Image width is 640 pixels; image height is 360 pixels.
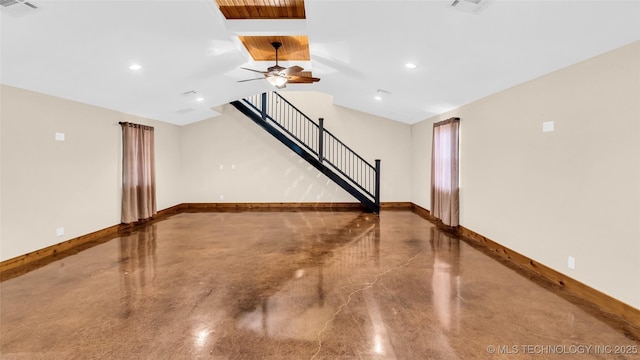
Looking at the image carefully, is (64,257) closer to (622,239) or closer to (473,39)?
(473,39)

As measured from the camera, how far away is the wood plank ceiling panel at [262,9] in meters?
3.48

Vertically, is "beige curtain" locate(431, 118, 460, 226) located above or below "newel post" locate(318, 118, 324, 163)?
below

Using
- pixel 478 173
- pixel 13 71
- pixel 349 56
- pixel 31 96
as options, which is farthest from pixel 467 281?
pixel 31 96

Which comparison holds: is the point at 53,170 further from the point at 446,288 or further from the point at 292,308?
→ the point at 446,288

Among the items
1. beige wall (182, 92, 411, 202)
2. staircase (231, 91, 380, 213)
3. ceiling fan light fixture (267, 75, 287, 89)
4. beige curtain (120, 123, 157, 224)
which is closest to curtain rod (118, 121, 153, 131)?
beige curtain (120, 123, 157, 224)

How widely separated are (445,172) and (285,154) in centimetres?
448

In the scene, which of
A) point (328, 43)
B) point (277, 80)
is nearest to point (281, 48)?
point (277, 80)

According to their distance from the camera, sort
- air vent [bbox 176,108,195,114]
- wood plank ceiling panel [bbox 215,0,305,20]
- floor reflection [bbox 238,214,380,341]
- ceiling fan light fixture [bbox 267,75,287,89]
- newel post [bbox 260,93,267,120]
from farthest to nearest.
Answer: newel post [bbox 260,93,267,120] → air vent [bbox 176,108,195,114] → ceiling fan light fixture [bbox 267,75,287,89] → wood plank ceiling panel [bbox 215,0,305,20] → floor reflection [bbox 238,214,380,341]

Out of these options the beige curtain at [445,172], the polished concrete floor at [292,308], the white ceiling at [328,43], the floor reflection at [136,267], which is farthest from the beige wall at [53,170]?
the beige curtain at [445,172]

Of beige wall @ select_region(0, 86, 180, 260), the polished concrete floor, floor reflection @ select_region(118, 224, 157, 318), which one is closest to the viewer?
the polished concrete floor

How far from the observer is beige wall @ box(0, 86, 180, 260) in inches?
161

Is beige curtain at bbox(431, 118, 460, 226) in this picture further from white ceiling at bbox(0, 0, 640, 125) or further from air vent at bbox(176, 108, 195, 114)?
air vent at bbox(176, 108, 195, 114)

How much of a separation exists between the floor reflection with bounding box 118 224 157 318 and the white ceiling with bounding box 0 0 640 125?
2.56m

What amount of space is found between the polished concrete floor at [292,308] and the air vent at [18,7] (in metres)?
2.71
